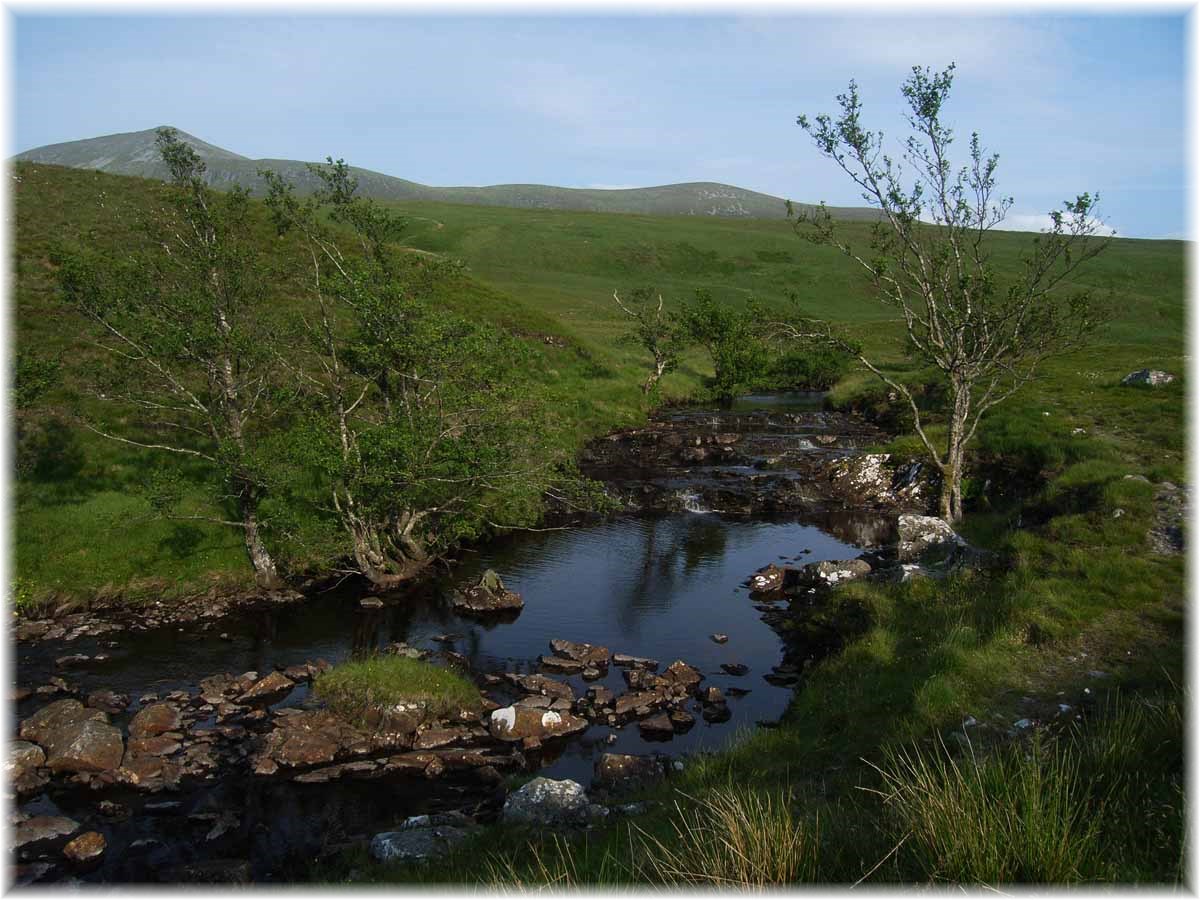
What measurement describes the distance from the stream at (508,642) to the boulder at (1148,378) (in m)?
16.2

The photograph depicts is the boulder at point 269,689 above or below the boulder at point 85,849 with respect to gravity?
above

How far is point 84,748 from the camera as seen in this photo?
14781 mm

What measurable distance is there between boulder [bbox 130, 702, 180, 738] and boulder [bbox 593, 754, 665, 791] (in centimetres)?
893

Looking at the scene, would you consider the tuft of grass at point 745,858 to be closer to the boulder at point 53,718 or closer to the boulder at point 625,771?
the boulder at point 625,771

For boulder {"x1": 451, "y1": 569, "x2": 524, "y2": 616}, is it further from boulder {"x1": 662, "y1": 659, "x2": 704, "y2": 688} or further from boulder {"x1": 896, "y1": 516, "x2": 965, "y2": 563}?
boulder {"x1": 896, "y1": 516, "x2": 965, "y2": 563}

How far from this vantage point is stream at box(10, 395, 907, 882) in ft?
43.0

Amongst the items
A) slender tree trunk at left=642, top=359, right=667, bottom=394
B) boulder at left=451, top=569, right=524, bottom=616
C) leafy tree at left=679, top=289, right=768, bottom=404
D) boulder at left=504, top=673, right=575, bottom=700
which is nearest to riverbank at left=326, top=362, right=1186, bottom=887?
boulder at left=504, top=673, right=575, bottom=700

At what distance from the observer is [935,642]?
16016mm

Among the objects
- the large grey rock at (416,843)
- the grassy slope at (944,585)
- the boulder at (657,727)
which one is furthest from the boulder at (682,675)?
the large grey rock at (416,843)

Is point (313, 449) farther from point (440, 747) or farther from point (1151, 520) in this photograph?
point (1151, 520)

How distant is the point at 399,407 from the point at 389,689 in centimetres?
1191

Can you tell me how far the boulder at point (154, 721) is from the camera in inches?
624

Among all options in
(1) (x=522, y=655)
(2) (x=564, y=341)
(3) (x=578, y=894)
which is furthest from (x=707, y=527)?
(2) (x=564, y=341)

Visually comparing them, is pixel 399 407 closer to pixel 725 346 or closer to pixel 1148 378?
pixel 725 346
